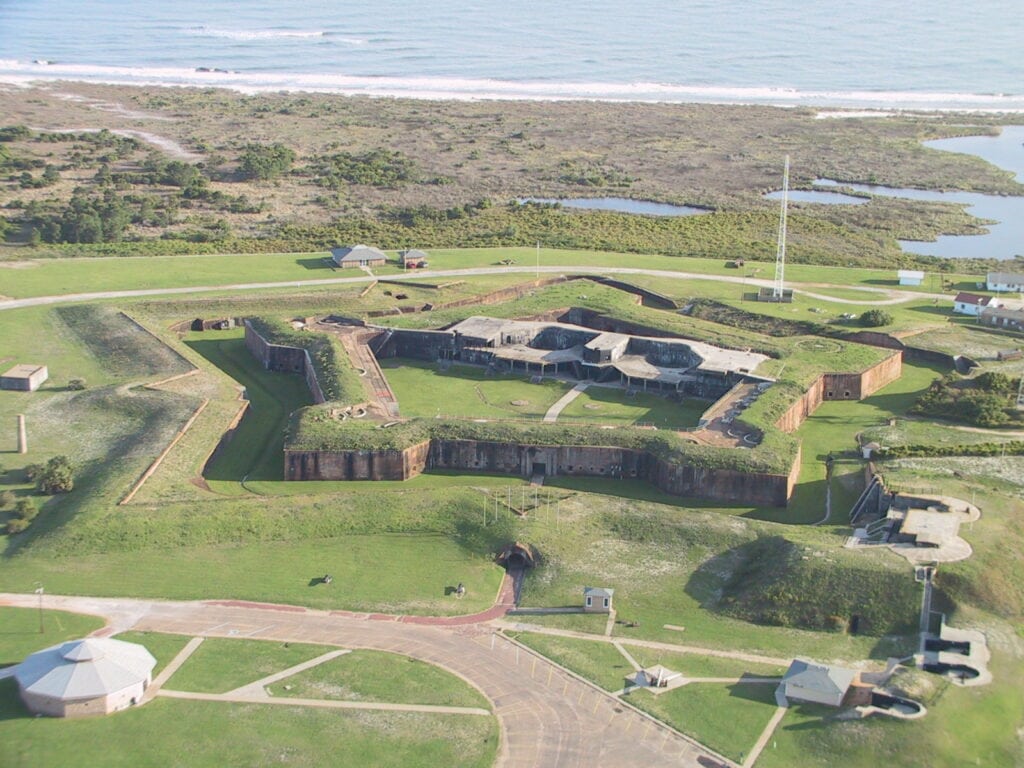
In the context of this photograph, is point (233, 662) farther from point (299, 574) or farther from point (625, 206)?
point (625, 206)

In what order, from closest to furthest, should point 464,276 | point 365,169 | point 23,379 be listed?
point 23,379
point 464,276
point 365,169

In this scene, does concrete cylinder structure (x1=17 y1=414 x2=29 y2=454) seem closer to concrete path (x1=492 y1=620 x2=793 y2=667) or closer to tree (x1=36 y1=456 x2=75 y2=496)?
tree (x1=36 y1=456 x2=75 y2=496)

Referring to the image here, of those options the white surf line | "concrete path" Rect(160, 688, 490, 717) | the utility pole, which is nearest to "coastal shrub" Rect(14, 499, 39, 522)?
the utility pole

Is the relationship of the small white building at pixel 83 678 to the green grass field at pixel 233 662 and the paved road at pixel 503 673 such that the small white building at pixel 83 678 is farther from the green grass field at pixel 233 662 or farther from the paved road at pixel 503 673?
the paved road at pixel 503 673

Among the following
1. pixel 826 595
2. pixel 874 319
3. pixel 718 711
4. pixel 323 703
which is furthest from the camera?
pixel 874 319

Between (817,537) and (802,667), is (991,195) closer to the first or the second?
(817,537)

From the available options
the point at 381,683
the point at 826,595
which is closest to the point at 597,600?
the point at 826,595
